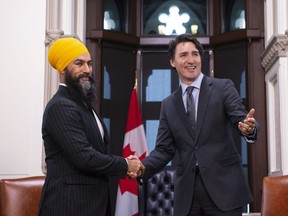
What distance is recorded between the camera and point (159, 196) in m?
4.85

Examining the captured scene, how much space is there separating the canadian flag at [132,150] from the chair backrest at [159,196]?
0.10 m

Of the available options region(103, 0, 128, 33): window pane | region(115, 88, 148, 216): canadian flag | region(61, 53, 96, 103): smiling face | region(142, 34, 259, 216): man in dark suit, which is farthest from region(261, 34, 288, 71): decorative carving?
region(61, 53, 96, 103): smiling face

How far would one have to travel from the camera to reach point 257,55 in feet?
16.0

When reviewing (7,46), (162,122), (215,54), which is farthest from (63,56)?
(215,54)

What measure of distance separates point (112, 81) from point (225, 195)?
2858mm

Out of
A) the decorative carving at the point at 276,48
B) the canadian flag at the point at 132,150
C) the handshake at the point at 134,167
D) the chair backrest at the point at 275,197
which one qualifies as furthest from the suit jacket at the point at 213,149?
the canadian flag at the point at 132,150

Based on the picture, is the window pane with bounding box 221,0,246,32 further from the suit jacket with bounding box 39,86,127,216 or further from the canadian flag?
the suit jacket with bounding box 39,86,127,216

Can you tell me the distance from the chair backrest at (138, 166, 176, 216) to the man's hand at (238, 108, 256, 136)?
8.46 feet

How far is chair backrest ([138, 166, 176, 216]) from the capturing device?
4816 mm

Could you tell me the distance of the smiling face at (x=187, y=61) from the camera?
265cm

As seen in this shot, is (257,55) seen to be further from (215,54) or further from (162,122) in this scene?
(162,122)

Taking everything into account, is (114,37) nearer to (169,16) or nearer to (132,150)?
(169,16)

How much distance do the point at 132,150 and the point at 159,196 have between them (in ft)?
1.76

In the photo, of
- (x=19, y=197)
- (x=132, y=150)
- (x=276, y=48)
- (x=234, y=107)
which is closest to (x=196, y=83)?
(x=234, y=107)
